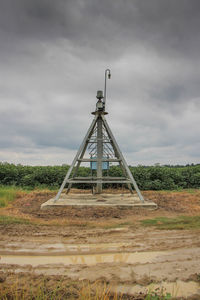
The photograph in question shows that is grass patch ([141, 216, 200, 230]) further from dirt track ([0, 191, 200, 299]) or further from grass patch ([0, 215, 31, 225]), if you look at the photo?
grass patch ([0, 215, 31, 225])

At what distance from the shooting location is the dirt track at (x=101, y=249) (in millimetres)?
3299

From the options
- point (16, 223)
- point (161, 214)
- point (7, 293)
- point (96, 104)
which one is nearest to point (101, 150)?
point (96, 104)

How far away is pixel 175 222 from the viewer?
6.49 meters

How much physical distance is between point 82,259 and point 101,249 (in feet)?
1.80

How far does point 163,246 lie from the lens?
4.50 meters

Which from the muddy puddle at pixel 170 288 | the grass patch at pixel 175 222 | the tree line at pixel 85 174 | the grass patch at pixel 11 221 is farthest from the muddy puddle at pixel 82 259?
the tree line at pixel 85 174

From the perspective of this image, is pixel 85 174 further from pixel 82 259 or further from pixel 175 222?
pixel 82 259

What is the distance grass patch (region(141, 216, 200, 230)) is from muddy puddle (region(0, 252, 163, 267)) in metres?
2.02

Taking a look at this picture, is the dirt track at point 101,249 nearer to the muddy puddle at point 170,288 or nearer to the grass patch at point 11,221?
the muddy puddle at point 170,288

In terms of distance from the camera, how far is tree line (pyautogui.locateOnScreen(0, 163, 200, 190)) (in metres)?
14.4

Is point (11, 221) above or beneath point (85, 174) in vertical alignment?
beneath

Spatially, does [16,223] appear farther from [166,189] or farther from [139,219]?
[166,189]

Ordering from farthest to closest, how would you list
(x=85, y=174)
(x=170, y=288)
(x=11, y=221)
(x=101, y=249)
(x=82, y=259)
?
1. (x=85, y=174)
2. (x=11, y=221)
3. (x=101, y=249)
4. (x=82, y=259)
5. (x=170, y=288)

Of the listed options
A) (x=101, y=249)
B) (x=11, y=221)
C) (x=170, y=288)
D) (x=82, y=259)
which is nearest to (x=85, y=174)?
(x=11, y=221)
